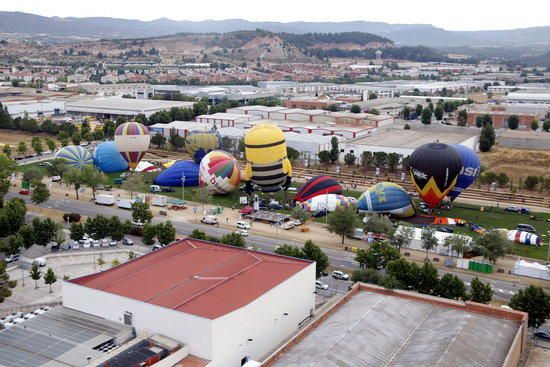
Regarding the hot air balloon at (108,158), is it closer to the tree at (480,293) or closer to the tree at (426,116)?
the tree at (480,293)

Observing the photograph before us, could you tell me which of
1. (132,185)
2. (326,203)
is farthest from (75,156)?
(326,203)

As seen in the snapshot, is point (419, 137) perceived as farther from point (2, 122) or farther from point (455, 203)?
point (2, 122)

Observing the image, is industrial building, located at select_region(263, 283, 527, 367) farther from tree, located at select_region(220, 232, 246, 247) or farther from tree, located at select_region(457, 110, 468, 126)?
tree, located at select_region(457, 110, 468, 126)

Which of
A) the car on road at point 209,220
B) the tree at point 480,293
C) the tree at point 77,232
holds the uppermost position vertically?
the tree at point 480,293

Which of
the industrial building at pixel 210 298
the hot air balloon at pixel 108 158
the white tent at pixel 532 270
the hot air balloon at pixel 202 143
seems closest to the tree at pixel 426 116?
the hot air balloon at pixel 202 143

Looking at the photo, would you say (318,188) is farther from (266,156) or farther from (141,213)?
(141,213)

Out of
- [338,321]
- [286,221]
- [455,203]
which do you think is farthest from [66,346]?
[455,203]
